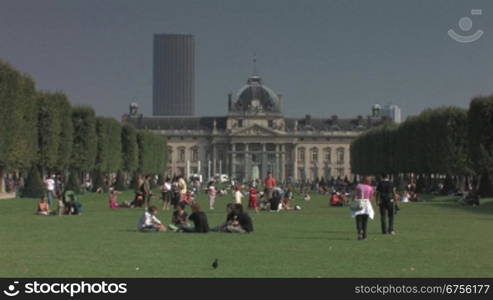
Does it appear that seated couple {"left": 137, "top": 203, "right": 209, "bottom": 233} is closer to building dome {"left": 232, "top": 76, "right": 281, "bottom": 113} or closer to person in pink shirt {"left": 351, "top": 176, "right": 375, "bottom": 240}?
person in pink shirt {"left": 351, "top": 176, "right": 375, "bottom": 240}

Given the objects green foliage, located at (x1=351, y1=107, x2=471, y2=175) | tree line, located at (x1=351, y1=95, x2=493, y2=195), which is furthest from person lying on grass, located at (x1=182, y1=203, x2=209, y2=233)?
green foliage, located at (x1=351, y1=107, x2=471, y2=175)

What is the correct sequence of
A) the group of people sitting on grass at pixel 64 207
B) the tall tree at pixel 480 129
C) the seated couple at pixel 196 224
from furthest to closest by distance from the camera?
the tall tree at pixel 480 129 < the group of people sitting on grass at pixel 64 207 < the seated couple at pixel 196 224

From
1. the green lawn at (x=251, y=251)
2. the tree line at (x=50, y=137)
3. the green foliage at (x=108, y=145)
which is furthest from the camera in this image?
the green foliage at (x=108, y=145)

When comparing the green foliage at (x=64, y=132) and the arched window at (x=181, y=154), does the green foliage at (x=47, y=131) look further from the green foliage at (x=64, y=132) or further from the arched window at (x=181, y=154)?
the arched window at (x=181, y=154)

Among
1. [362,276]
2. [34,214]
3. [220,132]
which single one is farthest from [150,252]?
[220,132]

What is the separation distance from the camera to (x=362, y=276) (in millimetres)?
12516

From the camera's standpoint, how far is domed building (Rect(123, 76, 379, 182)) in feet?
472

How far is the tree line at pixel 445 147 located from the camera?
161 feet

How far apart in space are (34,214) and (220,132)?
11652 centimetres

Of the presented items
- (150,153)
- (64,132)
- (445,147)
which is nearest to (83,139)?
(64,132)

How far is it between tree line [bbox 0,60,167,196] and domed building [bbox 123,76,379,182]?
67588 millimetres

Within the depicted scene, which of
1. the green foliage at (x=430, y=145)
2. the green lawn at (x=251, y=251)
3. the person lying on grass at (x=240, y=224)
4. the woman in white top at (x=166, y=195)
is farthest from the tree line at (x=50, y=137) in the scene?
the person lying on grass at (x=240, y=224)

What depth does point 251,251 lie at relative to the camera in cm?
1620

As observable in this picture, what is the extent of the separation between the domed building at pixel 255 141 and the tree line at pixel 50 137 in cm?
6759
